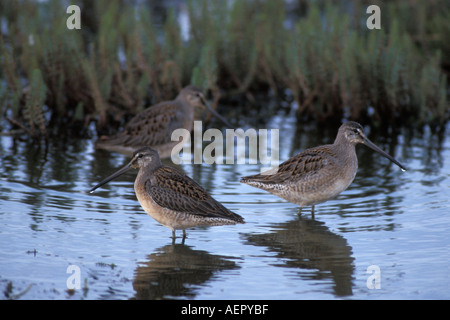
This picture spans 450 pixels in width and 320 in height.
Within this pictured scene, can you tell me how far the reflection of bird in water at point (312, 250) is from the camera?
511 cm

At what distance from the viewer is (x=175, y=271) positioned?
5.18 m

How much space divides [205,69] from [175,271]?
4.43 metres

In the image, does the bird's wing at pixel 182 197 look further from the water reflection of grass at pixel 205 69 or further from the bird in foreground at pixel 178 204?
the water reflection of grass at pixel 205 69

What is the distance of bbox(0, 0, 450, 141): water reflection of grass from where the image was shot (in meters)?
9.10

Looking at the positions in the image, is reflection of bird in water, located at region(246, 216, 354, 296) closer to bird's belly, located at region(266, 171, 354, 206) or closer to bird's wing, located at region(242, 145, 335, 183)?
bird's belly, located at region(266, 171, 354, 206)

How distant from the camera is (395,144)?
9.14 m

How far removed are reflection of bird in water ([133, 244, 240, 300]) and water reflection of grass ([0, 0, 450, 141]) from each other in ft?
11.1

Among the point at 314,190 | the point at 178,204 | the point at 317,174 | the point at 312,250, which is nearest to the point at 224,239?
the point at 178,204

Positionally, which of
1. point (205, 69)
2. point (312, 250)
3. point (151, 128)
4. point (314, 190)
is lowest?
point (312, 250)

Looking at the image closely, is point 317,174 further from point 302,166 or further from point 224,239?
point 224,239

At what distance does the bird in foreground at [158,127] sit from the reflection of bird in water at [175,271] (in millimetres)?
2680

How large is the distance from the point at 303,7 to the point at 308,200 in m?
10.2

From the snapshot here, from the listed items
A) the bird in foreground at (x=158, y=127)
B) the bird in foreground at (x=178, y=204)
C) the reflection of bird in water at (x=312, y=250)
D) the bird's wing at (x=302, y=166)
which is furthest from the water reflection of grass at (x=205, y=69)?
the reflection of bird in water at (x=312, y=250)
